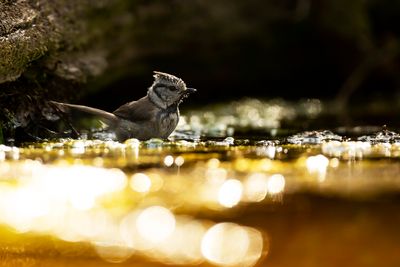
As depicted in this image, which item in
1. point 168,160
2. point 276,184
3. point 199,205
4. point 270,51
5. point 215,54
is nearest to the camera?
point 199,205

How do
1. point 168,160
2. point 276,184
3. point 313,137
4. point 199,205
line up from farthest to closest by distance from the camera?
point 313,137 < point 168,160 < point 276,184 < point 199,205

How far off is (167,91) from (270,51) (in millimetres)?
6283

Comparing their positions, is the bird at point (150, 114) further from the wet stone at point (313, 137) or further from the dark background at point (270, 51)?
the dark background at point (270, 51)

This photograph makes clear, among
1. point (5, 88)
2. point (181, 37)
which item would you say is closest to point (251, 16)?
point (181, 37)

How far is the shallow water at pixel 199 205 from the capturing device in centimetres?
279

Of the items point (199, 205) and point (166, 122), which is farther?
point (166, 122)

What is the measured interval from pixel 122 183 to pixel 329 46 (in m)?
9.14

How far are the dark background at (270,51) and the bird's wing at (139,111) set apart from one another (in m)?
3.92

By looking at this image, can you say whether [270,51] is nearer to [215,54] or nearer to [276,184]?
[215,54]

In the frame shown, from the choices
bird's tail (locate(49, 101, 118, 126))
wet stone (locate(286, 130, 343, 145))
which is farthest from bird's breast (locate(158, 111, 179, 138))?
wet stone (locate(286, 130, 343, 145))

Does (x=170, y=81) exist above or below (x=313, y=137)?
above

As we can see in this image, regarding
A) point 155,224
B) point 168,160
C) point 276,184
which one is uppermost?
point 168,160

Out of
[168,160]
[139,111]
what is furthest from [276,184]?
[139,111]

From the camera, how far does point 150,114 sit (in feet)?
20.4
